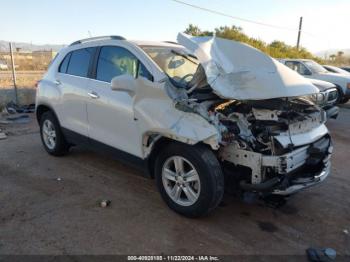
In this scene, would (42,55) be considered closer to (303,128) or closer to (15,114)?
(15,114)

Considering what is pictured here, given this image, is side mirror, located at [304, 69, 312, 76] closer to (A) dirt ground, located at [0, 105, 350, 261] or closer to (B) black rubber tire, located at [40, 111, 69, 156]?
(A) dirt ground, located at [0, 105, 350, 261]

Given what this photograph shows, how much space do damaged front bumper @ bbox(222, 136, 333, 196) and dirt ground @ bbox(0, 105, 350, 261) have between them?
49cm

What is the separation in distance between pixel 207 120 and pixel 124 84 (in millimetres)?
1060

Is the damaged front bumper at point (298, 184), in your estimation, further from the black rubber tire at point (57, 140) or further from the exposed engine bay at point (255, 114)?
the black rubber tire at point (57, 140)

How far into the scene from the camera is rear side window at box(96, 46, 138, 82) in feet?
14.1

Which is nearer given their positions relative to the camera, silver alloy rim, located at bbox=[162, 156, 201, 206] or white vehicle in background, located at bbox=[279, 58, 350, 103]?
silver alloy rim, located at bbox=[162, 156, 201, 206]

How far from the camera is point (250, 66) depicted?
12.6 ft

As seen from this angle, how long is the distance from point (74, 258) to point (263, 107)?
2.32 m

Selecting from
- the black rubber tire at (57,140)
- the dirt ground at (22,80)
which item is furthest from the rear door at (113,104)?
the dirt ground at (22,80)

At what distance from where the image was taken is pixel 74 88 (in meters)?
5.07

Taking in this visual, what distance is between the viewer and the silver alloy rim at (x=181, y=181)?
367 cm

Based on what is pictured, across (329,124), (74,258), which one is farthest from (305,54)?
(74,258)

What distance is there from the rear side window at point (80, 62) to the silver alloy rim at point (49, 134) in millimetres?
1023

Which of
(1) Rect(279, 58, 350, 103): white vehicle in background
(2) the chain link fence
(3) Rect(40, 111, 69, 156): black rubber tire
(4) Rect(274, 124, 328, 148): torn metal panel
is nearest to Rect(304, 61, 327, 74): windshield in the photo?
(1) Rect(279, 58, 350, 103): white vehicle in background
